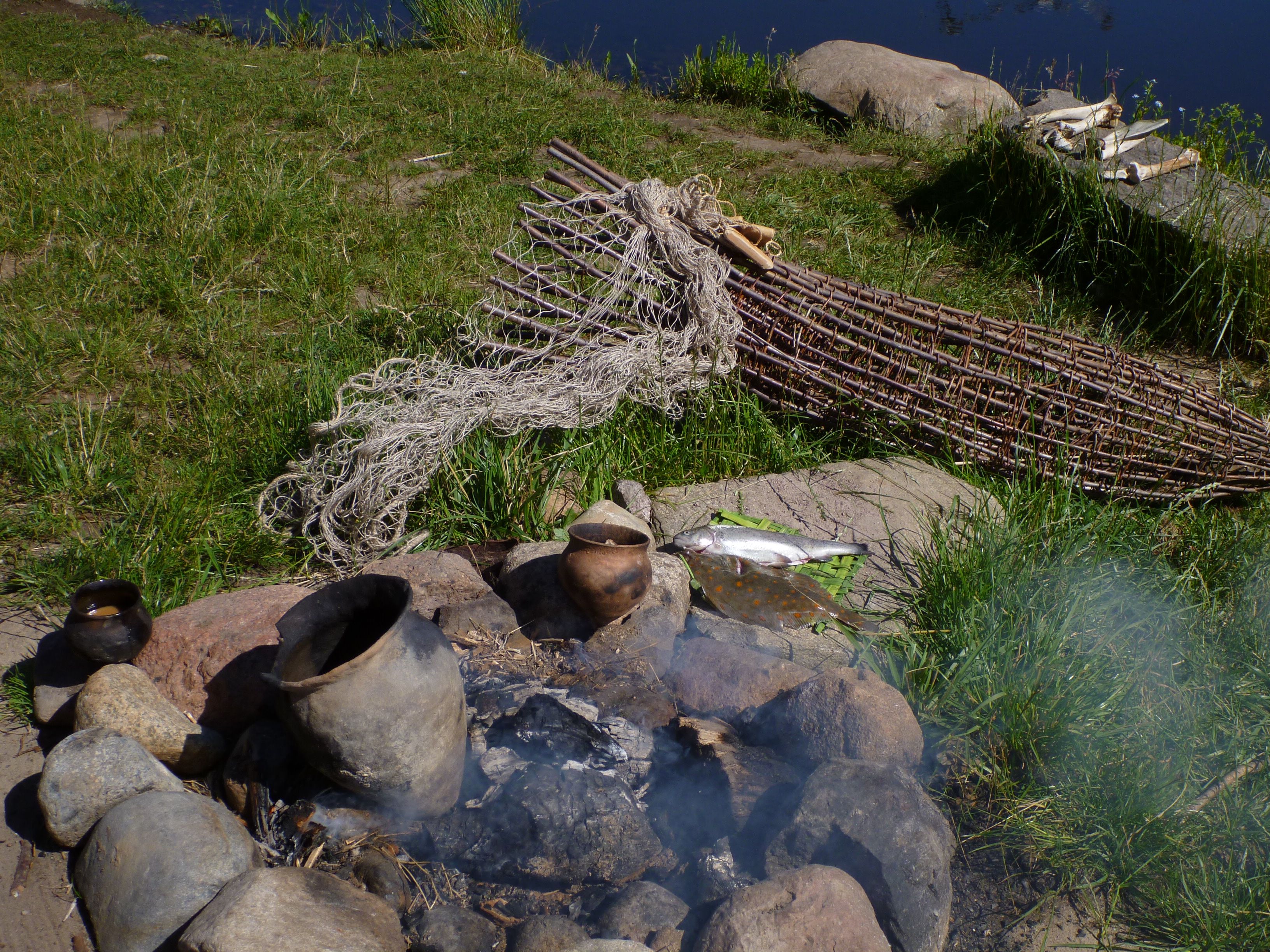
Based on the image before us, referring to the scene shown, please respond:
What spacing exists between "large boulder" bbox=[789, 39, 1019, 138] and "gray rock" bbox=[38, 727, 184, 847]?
9158 millimetres

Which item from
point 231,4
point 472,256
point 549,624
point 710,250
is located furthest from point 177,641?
point 231,4

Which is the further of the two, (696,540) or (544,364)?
(544,364)

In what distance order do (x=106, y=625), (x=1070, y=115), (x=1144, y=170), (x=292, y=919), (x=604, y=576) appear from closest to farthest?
(x=292, y=919) < (x=106, y=625) < (x=604, y=576) < (x=1144, y=170) < (x=1070, y=115)

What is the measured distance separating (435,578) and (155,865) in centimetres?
131

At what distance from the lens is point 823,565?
11.7 ft

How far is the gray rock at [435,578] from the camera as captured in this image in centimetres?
321

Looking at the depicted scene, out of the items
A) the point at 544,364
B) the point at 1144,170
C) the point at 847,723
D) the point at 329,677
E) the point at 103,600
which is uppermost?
the point at 1144,170

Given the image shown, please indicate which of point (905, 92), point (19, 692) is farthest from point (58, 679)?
point (905, 92)

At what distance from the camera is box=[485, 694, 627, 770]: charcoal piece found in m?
2.56

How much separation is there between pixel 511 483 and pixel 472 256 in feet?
9.55

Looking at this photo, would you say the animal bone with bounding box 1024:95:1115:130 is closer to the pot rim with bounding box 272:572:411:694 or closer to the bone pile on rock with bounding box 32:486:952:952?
the bone pile on rock with bounding box 32:486:952:952

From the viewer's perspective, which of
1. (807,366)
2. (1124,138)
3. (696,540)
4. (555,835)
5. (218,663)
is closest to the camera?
(555,835)

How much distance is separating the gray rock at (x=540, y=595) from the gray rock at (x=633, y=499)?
0.47 m

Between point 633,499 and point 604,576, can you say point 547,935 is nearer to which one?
point 604,576
